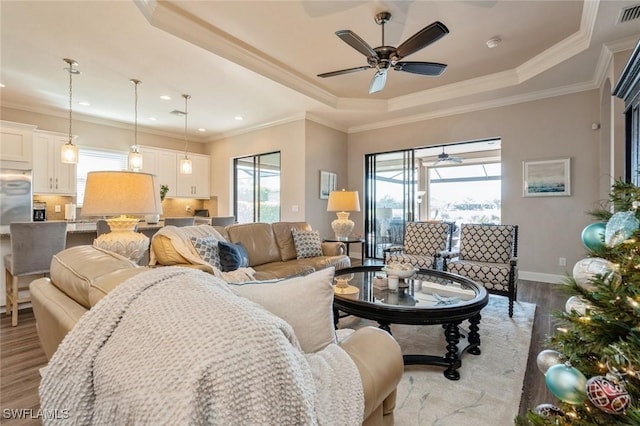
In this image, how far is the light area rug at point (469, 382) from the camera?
1673mm

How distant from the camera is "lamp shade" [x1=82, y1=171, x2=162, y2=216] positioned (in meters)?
2.02

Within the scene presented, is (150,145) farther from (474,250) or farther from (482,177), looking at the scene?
(482,177)

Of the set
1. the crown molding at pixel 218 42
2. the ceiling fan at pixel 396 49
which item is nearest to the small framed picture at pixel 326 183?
the crown molding at pixel 218 42

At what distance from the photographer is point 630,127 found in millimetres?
2521

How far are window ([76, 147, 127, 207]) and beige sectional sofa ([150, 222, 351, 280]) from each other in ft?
12.4

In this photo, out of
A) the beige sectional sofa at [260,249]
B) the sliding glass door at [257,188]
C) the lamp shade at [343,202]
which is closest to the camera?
the beige sectional sofa at [260,249]

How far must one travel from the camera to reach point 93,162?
5965 millimetres

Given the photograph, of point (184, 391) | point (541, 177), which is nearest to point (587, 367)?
point (184, 391)

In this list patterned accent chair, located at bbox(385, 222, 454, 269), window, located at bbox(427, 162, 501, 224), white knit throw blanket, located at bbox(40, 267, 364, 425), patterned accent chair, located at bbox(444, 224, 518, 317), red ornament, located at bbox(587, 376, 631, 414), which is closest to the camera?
white knit throw blanket, located at bbox(40, 267, 364, 425)

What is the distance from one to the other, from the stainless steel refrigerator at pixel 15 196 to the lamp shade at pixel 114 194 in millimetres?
3450

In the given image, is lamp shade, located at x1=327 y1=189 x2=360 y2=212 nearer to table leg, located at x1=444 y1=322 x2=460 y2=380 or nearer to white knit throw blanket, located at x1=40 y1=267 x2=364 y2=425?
table leg, located at x1=444 y1=322 x2=460 y2=380

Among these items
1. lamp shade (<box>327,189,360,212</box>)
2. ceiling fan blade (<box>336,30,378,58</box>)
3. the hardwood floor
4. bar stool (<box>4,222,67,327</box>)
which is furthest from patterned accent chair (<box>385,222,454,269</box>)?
bar stool (<box>4,222,67,327</box>)

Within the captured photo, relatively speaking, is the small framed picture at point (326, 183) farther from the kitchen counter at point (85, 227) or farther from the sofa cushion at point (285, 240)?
the kitchen counter at point (85, 227)

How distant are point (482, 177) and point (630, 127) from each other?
7105mm
